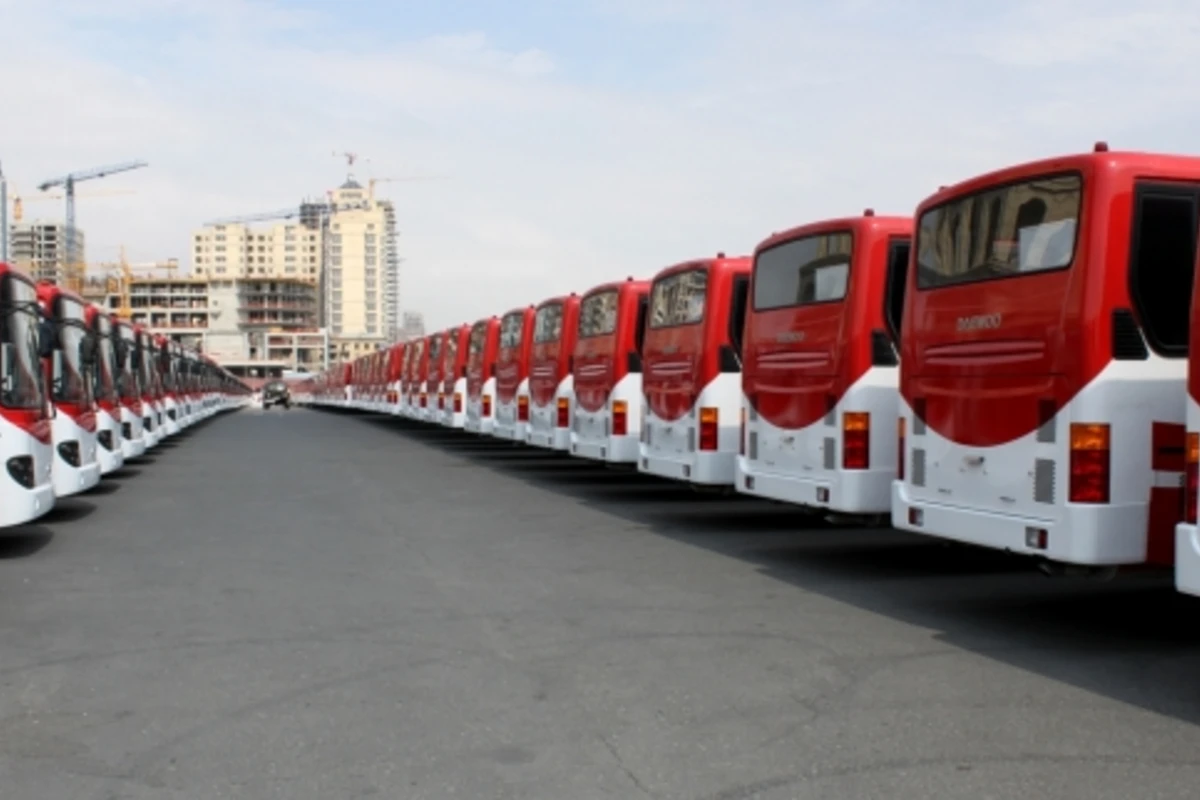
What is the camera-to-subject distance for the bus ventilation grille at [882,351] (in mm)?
10383

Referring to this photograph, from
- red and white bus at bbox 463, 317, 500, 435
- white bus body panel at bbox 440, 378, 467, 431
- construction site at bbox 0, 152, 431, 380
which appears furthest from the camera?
construction site at bbox 0, 152, 431, 380

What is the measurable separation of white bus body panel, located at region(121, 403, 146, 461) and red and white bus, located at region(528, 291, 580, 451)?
6.35 m

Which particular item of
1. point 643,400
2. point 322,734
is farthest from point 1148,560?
point 643,400

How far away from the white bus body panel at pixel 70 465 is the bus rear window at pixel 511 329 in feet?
28.8

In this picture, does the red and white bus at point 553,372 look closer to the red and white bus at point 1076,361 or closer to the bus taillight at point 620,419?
the bus taillight at point 620,419

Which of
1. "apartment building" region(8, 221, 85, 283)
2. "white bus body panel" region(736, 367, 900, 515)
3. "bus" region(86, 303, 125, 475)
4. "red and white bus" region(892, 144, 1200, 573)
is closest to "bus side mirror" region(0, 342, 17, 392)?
"bus" region(86, 303, 125, 475)

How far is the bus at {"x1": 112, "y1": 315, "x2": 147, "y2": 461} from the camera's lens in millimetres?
21672

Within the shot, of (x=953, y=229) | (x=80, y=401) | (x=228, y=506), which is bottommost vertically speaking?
(x=228, y=506)

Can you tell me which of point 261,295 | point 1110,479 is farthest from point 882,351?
point 261,295

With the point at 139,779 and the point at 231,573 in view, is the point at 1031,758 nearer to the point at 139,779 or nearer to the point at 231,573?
the point at 139,779

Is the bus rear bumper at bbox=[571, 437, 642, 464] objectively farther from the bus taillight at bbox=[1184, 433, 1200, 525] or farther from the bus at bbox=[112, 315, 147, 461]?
the bus taillight at bbox=[1184, 433, 1200, 525]

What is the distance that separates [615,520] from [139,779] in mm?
9203

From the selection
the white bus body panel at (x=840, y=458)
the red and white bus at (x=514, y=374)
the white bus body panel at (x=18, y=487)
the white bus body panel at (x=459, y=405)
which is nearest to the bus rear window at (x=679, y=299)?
the white bus body panel at (x=840, y=458)

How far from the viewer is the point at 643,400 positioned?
15.1 m
